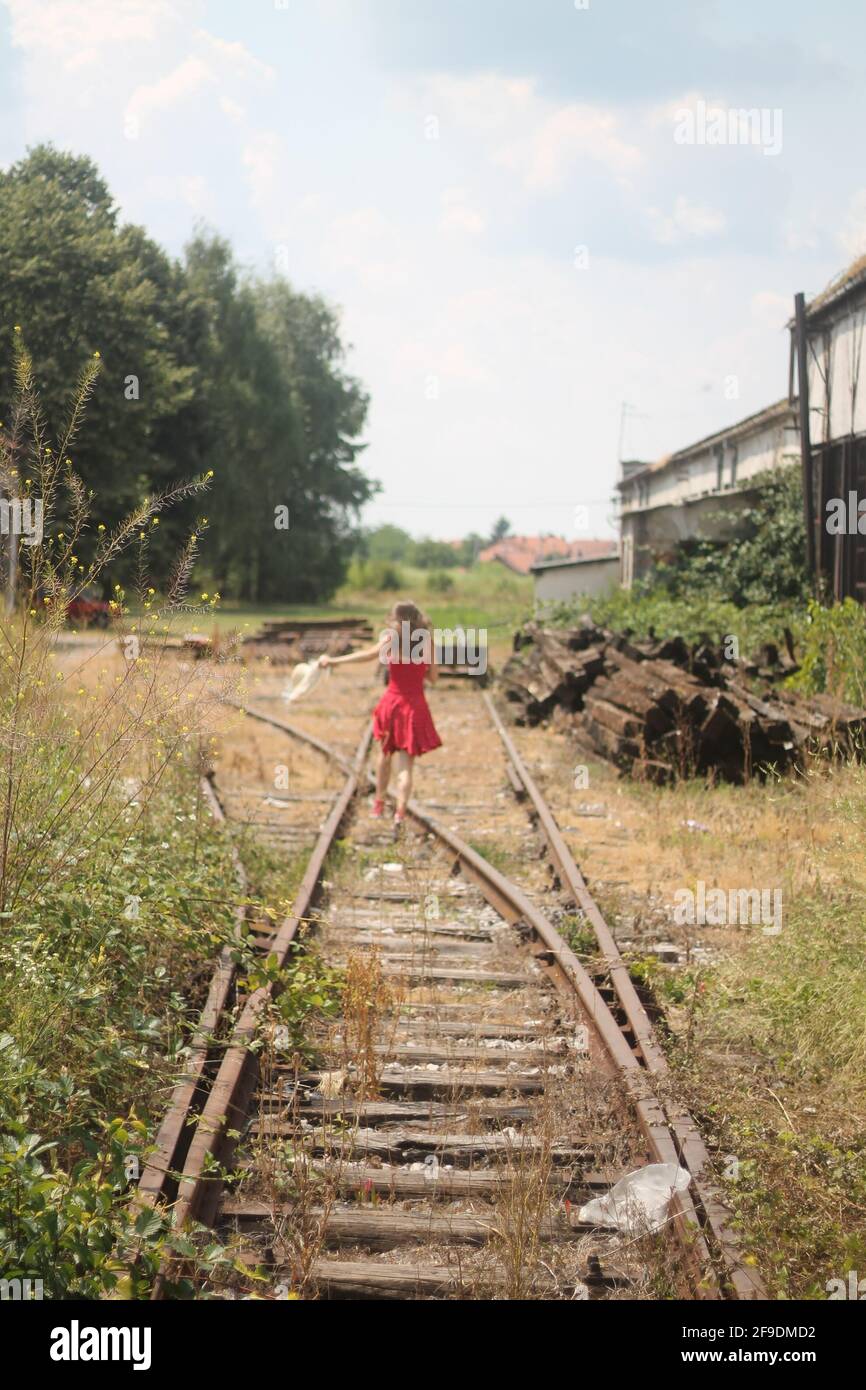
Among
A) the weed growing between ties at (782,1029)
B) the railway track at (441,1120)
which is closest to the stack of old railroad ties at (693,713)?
the weed growing between ties at (782,1029)

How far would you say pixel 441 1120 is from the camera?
4859 millimetres

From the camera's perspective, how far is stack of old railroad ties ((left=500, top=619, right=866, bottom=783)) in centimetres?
1125

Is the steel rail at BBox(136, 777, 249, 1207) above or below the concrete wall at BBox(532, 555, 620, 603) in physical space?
below

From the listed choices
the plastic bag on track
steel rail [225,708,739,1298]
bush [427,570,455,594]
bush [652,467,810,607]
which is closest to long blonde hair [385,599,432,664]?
steel rail [225,708,739,1298]

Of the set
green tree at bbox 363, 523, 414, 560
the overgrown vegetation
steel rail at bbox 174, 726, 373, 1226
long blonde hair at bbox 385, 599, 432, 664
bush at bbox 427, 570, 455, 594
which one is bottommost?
steel rail at bbox 174, 726, 373, 1226

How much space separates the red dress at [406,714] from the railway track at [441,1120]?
7.56 feet

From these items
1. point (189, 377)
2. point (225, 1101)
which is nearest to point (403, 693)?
point (225, 1101)

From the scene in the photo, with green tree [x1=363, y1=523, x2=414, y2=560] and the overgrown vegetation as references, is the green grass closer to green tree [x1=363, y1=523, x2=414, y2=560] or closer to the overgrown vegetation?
the overgrown vegetation

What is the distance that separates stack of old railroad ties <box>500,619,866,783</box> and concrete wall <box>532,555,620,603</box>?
20517mm

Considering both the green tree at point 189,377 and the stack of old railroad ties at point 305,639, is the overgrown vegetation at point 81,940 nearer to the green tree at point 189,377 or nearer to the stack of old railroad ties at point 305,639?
the green tree at point 189,377

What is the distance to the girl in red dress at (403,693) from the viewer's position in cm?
976

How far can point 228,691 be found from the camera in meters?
5.09

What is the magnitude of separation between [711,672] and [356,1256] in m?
10.8

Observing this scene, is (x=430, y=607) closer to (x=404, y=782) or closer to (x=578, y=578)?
(x=578, y=578)
